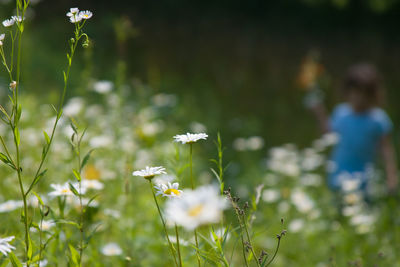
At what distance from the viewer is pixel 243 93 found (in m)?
7.27

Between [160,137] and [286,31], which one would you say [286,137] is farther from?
[286,31]

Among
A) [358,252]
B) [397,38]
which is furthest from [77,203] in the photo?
[397,38]

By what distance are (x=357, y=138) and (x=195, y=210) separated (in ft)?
10.0

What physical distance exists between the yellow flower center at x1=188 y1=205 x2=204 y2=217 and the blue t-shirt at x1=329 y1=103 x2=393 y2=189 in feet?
9.48

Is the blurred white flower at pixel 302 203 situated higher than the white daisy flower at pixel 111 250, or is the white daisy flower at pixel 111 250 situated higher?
the blurred white flower at pixel 302 203

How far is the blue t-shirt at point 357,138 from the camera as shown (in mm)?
3312

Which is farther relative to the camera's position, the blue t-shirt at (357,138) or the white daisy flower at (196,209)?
the blue t-shirt at (357,138)

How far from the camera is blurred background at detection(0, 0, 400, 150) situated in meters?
5.84

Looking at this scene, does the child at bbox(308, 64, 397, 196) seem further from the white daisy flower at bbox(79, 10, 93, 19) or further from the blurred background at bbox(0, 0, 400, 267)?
the white daisy flower at bbox(79, 10, 93, 19)

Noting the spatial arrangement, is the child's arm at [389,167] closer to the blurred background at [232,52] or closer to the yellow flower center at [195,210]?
the blurred background at [232,52]

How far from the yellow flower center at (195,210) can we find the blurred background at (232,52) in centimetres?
148

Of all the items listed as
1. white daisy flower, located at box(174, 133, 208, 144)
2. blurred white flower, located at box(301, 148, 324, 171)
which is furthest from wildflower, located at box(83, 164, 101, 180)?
white daisy flower, located at box(174, 133, 208, 144)

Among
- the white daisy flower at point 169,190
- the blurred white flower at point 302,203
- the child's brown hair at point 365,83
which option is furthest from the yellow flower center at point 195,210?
the child's brown hair at point 365,83

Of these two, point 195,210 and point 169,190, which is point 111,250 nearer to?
point 169,190
